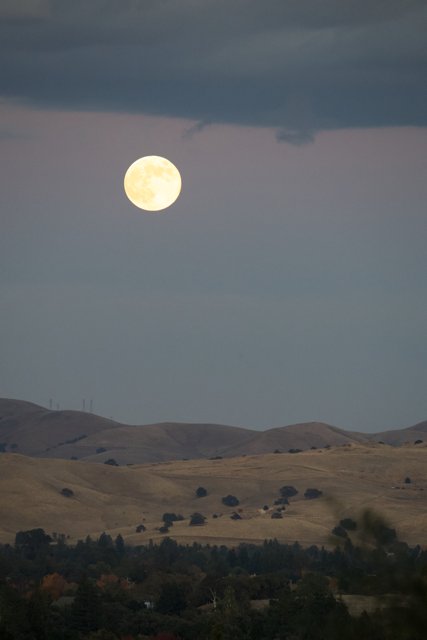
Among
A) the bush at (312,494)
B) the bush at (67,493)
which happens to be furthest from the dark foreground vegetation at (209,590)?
the bush at (312,494)

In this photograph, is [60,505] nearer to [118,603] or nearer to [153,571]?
[153,571]

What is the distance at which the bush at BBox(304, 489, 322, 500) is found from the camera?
585ft

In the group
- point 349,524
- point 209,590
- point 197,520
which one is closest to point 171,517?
point 197,520

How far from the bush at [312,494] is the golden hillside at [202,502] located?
3.61 feet

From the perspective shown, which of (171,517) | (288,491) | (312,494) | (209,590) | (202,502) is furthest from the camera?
(202,502)

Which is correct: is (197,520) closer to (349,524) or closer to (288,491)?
(288,491)

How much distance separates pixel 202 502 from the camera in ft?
611

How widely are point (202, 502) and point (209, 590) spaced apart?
9369 cm

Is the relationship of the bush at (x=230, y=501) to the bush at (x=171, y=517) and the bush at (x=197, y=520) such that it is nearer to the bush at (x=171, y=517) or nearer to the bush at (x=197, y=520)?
the bush at (x=171, y=517)

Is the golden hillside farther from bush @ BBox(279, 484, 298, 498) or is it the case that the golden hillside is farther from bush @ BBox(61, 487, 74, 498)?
bush @ BBox(279, 484, 298, 498)

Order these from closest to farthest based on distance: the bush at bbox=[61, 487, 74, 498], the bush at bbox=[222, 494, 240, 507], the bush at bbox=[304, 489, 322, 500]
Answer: the bush at bbox=[304, 489, 322, 500]
the bush at bbox=[61, 487, 74, 498]
the bush at bbox=[222, 494, 240, 507]

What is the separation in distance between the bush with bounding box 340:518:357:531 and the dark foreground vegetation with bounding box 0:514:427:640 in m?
0.06

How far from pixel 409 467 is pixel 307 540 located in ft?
173

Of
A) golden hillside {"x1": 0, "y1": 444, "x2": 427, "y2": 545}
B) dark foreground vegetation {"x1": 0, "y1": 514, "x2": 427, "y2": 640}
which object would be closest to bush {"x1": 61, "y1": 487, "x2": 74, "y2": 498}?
golden hillside {"x1": 0, "y1": 444, "x2": 427, "y2": 545}
